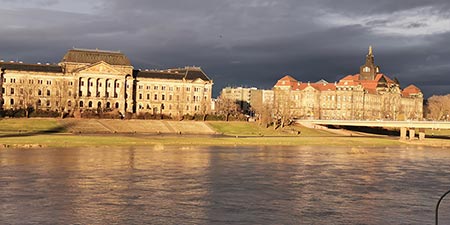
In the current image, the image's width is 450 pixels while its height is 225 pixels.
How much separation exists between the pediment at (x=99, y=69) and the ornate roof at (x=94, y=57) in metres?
4.02

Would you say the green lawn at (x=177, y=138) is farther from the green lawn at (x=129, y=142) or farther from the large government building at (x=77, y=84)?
the large government building at (x=77, y=84)

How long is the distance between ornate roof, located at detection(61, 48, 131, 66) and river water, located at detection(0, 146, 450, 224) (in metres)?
118

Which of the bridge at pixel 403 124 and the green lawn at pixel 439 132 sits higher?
the bridge at pixel 403 124

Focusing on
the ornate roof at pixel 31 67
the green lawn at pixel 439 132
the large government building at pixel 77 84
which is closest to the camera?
the green lawn at pixel 439 132

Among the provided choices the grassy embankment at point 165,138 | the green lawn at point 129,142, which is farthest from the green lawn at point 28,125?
the green lawn at point 129,142

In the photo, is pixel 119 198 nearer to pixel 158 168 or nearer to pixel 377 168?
pixel 158 168

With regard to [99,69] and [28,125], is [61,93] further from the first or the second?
[28,125]

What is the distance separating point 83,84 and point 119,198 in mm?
147934

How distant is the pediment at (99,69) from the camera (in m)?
183

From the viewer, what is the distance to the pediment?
182625 mm

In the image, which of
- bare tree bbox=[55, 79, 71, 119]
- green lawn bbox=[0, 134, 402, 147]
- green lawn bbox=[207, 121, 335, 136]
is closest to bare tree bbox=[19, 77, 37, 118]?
bare tree bbox=[55, 79, 71, 119]

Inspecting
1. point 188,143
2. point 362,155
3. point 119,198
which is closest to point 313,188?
point 119,198

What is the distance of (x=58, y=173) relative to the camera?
52.8m

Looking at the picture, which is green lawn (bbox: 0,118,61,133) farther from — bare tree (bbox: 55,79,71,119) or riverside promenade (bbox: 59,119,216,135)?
bare tree (bbox: 55,79,71,119)
